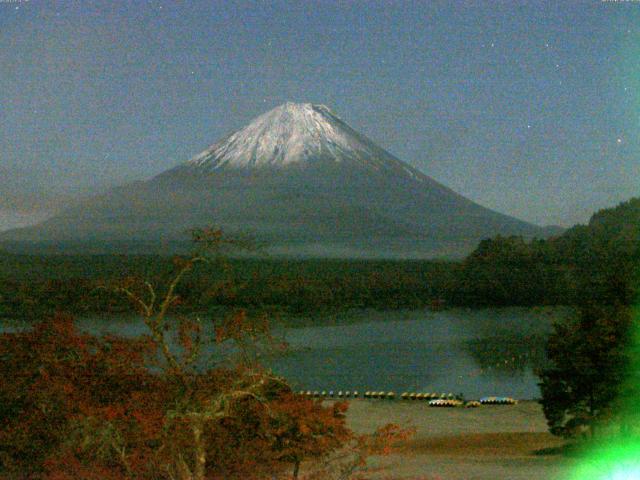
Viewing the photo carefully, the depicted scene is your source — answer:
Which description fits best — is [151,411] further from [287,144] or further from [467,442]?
[287,144]

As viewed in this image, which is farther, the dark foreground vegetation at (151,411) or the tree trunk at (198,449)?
the dark foreground vegetation at (151,411)

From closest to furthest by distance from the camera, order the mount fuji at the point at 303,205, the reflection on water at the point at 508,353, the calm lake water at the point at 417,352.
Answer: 1. the calm lake water at the point at 417,352
2. the reflection on water at the point at 508,353
3. the mount fuji at the point at 303,205

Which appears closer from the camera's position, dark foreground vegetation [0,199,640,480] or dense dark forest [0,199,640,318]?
dark foreground vegetation [0,199,640,480]

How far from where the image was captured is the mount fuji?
148 meters

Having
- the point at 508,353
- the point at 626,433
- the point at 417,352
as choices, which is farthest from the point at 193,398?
the point at 417,352

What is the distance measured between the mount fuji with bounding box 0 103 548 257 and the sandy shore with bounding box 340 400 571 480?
118183 mm

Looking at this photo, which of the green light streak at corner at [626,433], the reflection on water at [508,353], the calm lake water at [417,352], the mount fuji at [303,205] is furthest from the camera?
the mount fuji at [303,205]

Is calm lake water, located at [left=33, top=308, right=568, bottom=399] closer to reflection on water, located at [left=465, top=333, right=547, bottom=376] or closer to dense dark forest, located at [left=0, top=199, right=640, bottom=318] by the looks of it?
reflection on water, located at [left=465, top=333, right=547, bottom=376]

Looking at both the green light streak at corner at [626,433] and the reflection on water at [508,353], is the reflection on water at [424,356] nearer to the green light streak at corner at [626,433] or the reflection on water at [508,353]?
the reflection on water at [508,353]

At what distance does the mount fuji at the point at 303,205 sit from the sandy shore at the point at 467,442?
118 m

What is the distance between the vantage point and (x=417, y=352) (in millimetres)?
48406

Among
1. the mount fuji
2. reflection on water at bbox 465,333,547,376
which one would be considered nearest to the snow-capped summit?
the mount fuji

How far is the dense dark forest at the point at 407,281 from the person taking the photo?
72750 millimetres

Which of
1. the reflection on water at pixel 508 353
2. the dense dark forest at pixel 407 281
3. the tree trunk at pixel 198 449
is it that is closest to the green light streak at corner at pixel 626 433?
the tree trunk at pixel 198 449
